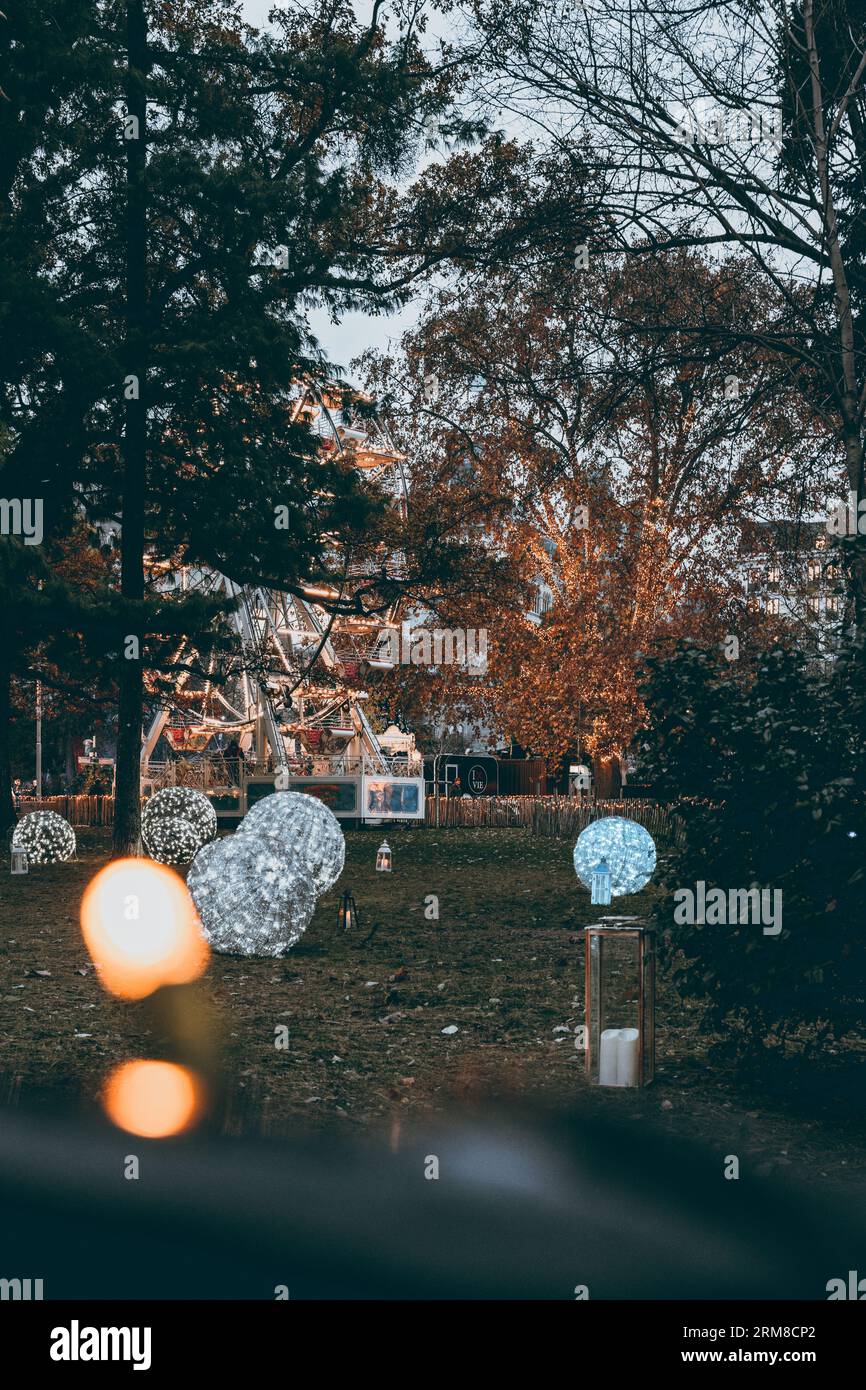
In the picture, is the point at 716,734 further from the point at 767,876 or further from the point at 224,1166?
the point at 224,1166

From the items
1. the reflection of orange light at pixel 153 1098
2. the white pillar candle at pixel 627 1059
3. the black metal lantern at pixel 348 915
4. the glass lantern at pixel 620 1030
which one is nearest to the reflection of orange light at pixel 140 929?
the black metal lantern at pixel 348 915

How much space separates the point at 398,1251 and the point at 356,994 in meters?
6.03

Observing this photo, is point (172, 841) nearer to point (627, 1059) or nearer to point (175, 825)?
point (175, 825)

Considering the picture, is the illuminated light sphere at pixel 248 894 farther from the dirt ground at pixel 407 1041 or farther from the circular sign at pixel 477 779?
the circular sign at pixel 477 779

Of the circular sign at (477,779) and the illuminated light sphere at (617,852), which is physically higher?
the circular sign at (477,779)

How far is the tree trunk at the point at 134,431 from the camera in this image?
20.0 metres

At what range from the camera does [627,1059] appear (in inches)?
306

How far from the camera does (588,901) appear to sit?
18766 millimetres

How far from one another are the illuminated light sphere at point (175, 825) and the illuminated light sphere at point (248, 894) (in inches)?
446

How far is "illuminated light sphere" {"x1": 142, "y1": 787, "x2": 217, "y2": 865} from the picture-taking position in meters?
24.0

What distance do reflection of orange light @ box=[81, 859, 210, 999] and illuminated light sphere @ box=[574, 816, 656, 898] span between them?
5382 millimetres

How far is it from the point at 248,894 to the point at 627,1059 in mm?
5581

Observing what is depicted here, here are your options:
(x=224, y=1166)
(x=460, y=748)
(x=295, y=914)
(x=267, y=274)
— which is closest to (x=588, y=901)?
(x=295, y=914)

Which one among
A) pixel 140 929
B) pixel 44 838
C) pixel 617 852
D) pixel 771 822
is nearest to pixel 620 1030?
pixel 771 822
